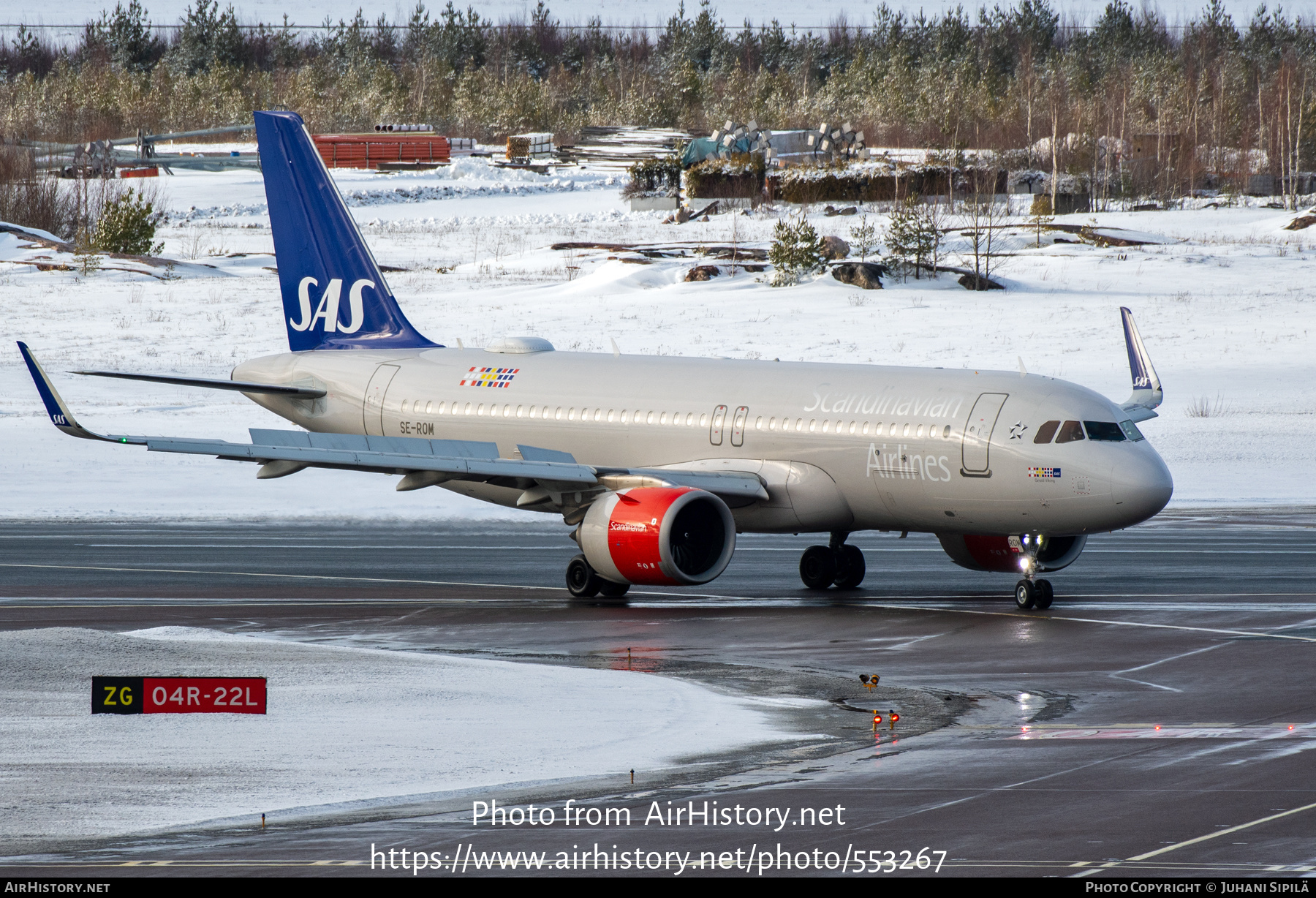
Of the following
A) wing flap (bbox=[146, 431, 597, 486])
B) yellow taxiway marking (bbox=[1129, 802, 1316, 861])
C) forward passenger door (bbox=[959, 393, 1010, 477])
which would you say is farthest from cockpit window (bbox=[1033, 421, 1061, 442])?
yellow taxiway marking (bbox=[1129, 802, 1316, 861])

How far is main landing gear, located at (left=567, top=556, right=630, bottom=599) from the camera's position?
27.0m

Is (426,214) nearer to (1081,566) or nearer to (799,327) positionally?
(799,327)

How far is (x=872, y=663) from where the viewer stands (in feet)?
67.1

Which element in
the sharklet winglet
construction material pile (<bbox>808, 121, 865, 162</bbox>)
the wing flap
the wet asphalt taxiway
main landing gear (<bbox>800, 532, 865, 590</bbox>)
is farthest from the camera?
construction material pile (<bbox>808, 121, 865, 162</bbox>)

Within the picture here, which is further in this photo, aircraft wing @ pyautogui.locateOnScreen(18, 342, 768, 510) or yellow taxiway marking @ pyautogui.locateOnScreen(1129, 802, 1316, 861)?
aircraft wing @ pyautogui.locateOnScreen(18, 342, 768, 510)

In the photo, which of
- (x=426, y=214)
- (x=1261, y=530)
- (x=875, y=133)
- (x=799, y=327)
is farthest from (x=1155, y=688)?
(x=875, y=133)

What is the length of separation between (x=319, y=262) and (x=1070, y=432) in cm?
1669

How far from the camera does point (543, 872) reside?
10789 mm

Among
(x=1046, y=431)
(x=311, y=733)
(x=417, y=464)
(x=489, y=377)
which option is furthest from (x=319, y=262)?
(x=311, y=733)

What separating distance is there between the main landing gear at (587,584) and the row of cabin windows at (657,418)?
9.89 feet

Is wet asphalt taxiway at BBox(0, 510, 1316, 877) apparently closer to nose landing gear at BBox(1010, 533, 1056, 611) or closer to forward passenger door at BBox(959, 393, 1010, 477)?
nose landing gear at BBox(1010, 533, 1056, 611)

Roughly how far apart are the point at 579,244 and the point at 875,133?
230ft

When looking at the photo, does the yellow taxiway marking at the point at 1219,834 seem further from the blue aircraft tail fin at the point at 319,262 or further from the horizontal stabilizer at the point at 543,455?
the blue aircraft tail fin at the point at 319,262

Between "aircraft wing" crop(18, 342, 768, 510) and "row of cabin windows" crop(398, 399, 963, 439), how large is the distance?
114 centimetres
